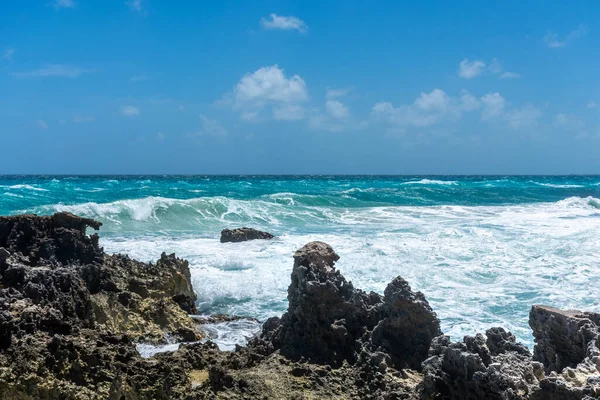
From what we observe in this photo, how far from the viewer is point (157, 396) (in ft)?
10.2

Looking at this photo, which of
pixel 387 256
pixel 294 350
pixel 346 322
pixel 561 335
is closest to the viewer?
pixel 561 335

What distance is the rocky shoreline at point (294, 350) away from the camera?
2979mm

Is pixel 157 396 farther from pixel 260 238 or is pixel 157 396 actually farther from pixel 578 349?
pixel 260 238

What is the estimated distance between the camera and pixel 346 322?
412 centimetres

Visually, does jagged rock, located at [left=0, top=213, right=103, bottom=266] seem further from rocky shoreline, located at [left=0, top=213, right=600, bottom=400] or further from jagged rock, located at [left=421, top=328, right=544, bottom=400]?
jagged rock, located at [left=421, top=328, right=544, bottom=400]

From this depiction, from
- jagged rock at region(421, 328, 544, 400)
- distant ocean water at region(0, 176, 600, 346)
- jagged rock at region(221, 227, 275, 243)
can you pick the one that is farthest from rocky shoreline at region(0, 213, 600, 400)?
jagged rock at region(221, 227, 275, 243)

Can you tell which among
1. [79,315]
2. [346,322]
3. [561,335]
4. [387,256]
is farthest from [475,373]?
[387,256]

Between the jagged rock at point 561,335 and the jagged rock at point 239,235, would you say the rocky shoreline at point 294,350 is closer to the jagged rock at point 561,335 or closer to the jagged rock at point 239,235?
the jagged rock at point 561,335

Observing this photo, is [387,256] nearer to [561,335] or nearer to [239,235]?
[239,235]

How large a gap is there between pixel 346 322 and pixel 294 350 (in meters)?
0.44

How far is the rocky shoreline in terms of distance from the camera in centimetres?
298

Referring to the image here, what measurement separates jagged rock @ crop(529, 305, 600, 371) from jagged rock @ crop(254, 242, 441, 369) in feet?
2.11

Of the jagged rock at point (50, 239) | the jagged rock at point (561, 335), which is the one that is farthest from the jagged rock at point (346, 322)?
the jagged rock at point (50, 239)

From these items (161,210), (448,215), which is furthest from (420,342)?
(448,215)
